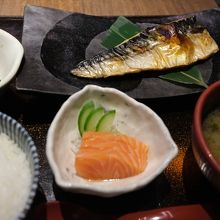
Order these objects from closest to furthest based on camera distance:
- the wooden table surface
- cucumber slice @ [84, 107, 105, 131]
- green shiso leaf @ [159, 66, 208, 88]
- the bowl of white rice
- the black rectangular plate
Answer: the bowl of white rice → cucumber slice @ [84, 107, 105, 131] → the black rectangular plate → green shiso leaf @ [159, 66, 208, 88] → the wooden table surface

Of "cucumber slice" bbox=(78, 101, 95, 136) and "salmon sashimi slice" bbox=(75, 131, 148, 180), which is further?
"cucumber slice" bbox=(78, 101, 95, 136)

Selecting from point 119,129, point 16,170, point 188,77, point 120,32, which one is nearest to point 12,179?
point 16,170

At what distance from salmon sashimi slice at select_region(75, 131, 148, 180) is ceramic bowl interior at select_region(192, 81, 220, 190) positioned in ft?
0.68

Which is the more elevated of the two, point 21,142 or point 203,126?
point 203,126

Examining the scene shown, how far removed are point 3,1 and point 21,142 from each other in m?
1.25

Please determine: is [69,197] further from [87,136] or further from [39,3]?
[39,3]

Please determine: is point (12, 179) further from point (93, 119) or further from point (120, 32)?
point (120, 32)

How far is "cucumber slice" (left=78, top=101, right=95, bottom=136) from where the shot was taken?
1394 millimetres

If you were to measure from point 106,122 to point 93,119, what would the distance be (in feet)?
0.16

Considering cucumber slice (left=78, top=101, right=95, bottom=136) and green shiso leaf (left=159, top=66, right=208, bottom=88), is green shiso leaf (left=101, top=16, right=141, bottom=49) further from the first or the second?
cucumber slice (left=78, top=101, right=95, bottom=136)

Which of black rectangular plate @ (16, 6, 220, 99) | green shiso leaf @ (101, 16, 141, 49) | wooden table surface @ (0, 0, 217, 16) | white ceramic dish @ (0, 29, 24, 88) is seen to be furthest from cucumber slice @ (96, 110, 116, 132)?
wooden table surface @ (0, 0, 217, 16)

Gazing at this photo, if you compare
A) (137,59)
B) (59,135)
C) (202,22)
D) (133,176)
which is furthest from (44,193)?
(202,22)

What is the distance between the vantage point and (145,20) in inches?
81.0

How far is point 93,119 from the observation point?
1396mm
